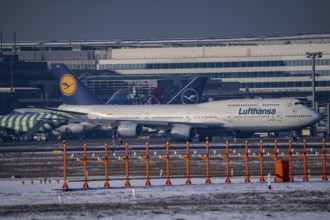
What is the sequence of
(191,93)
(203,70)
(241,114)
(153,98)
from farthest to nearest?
(203,70)
(191,93)
(153,98)
(241,114)

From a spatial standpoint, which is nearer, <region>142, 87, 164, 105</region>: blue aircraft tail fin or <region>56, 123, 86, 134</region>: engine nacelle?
<region>56, 123, 86, 134</region>: engine nacelle

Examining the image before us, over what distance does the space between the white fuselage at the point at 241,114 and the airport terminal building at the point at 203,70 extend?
188 feet

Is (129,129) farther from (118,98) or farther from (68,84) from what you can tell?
(118,98)

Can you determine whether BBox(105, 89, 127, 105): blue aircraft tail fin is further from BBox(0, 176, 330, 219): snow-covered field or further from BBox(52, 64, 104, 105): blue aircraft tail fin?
BBox(0, 176, 330, 219): snow-covered field

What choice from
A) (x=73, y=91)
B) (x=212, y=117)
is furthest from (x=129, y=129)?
(x=73, y=91)

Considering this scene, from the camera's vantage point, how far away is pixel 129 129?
288ft

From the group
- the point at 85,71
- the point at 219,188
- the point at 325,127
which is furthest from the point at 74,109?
the point at 85,71

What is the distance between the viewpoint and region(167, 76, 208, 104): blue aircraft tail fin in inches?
5458

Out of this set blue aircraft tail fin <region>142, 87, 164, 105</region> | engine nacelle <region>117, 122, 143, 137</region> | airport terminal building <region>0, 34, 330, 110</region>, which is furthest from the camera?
airport terminal building <region>0, 34, 330, 110</region>

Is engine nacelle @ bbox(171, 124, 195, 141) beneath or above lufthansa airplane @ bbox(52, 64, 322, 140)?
beneath

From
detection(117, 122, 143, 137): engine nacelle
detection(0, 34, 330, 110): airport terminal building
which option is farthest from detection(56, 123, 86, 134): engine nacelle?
detection(0, 34, 330, 110): airport terminal building

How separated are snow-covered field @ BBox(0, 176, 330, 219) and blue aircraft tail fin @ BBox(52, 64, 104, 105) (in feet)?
204

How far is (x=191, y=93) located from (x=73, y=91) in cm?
4106

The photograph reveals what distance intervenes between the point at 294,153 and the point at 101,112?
39.7 meters
